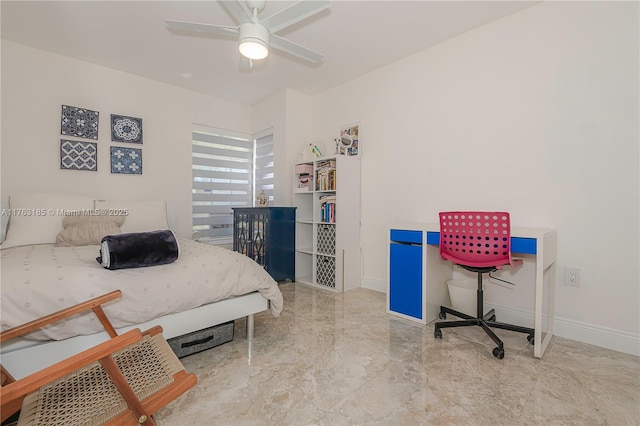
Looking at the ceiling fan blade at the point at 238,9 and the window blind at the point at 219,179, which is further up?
the ceiling fan blade at the point at 238,9

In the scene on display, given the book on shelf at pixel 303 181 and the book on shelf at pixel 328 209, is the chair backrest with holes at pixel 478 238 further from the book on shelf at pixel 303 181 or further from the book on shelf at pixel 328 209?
the book on shelf at pixel 303 181

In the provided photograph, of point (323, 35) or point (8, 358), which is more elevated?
point (323, 35)

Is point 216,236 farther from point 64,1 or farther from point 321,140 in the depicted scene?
point 64,1

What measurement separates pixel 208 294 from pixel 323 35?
7.63ft

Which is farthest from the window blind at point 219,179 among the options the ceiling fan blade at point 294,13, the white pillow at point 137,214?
the ceiling fan blade at point 294,13

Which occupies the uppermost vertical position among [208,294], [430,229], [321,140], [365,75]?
[365,75]

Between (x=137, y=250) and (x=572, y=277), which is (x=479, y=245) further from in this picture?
(x=137, y=250)

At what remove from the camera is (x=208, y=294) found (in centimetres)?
179

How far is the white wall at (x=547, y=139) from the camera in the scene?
194 cm

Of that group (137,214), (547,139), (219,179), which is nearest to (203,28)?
(137,214)

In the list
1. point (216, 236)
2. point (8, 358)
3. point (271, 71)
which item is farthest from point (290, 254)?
point (8, 358)

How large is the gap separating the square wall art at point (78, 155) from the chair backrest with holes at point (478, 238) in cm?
347

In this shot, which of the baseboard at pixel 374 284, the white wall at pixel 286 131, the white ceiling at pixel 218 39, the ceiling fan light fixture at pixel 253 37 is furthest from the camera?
the white wall at pixel 286 131

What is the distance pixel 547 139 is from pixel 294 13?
6.51ft
